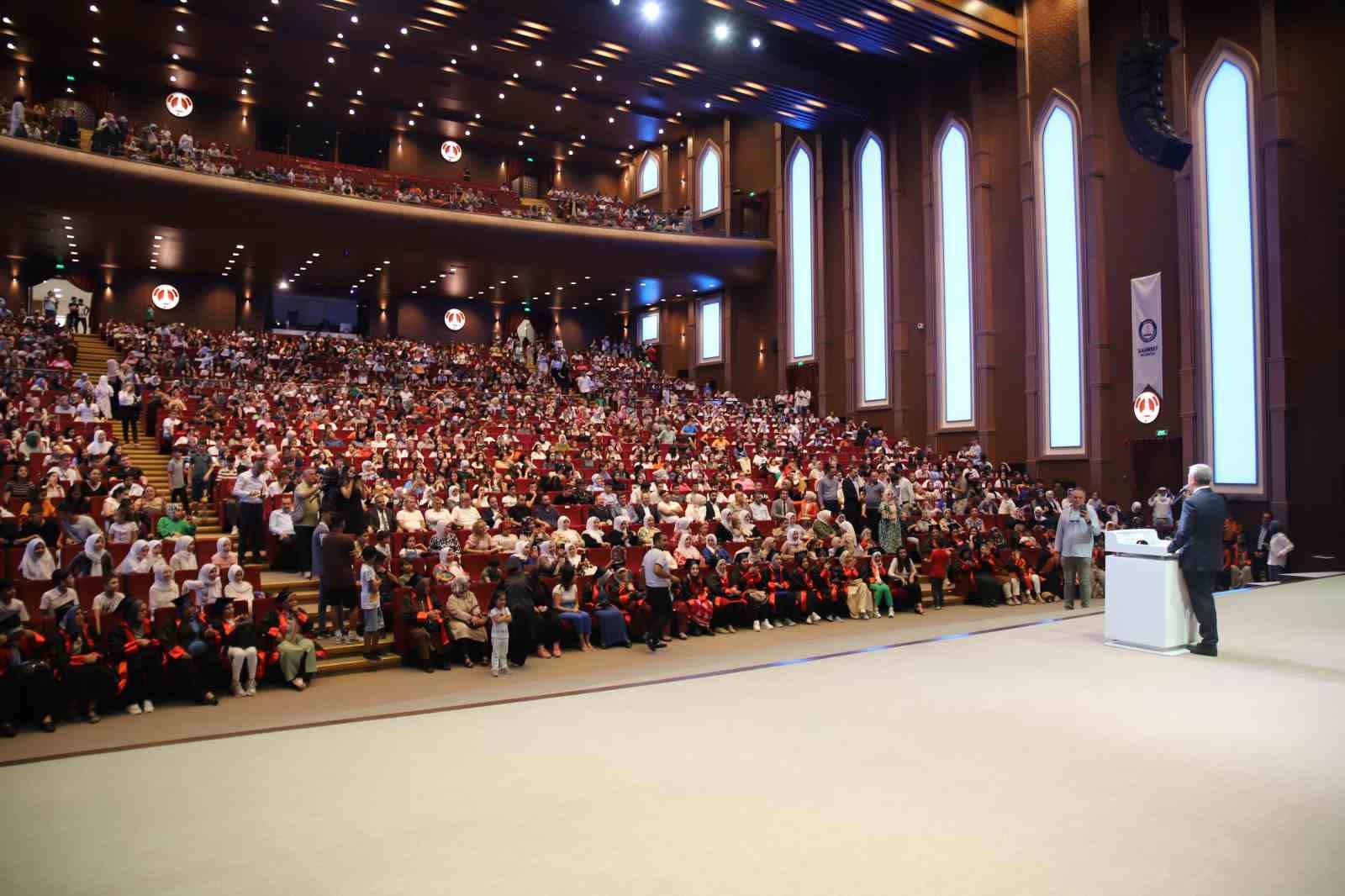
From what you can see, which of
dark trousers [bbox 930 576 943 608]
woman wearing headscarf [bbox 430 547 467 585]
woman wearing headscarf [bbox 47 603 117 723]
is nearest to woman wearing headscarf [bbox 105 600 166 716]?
woman wearing headscarf [bbox 47 603 117 723]

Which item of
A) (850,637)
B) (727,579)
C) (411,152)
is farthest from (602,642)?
(411,152)

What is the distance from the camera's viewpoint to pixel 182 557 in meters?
7.98

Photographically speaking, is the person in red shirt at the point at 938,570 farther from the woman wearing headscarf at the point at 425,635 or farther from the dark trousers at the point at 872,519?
the woman wearing headscarf at the point at 425,635

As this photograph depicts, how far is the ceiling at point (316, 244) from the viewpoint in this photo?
58.5 feet

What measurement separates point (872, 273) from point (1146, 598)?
16.2 m

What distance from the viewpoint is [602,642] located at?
28.7 feet

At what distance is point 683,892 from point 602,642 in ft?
19.0

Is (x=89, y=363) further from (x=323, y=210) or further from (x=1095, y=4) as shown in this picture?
(x=1095, y=4)

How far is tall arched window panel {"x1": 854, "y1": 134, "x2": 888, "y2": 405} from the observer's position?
842 inches

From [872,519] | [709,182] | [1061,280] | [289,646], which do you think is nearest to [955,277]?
[1061,280]

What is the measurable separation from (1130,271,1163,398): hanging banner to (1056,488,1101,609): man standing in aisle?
6773mm

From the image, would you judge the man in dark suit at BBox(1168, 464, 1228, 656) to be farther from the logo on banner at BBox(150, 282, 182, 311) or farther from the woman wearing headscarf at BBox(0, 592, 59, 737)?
the logo on banner at BBox(150, 282, 182, 311)

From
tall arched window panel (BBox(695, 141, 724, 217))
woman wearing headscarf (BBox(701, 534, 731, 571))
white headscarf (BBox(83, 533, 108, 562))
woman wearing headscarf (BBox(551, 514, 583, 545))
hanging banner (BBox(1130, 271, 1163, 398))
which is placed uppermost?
tall arched window panel (BBox(695, 141, 724, 217))

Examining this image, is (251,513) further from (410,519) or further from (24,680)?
(24,680)
